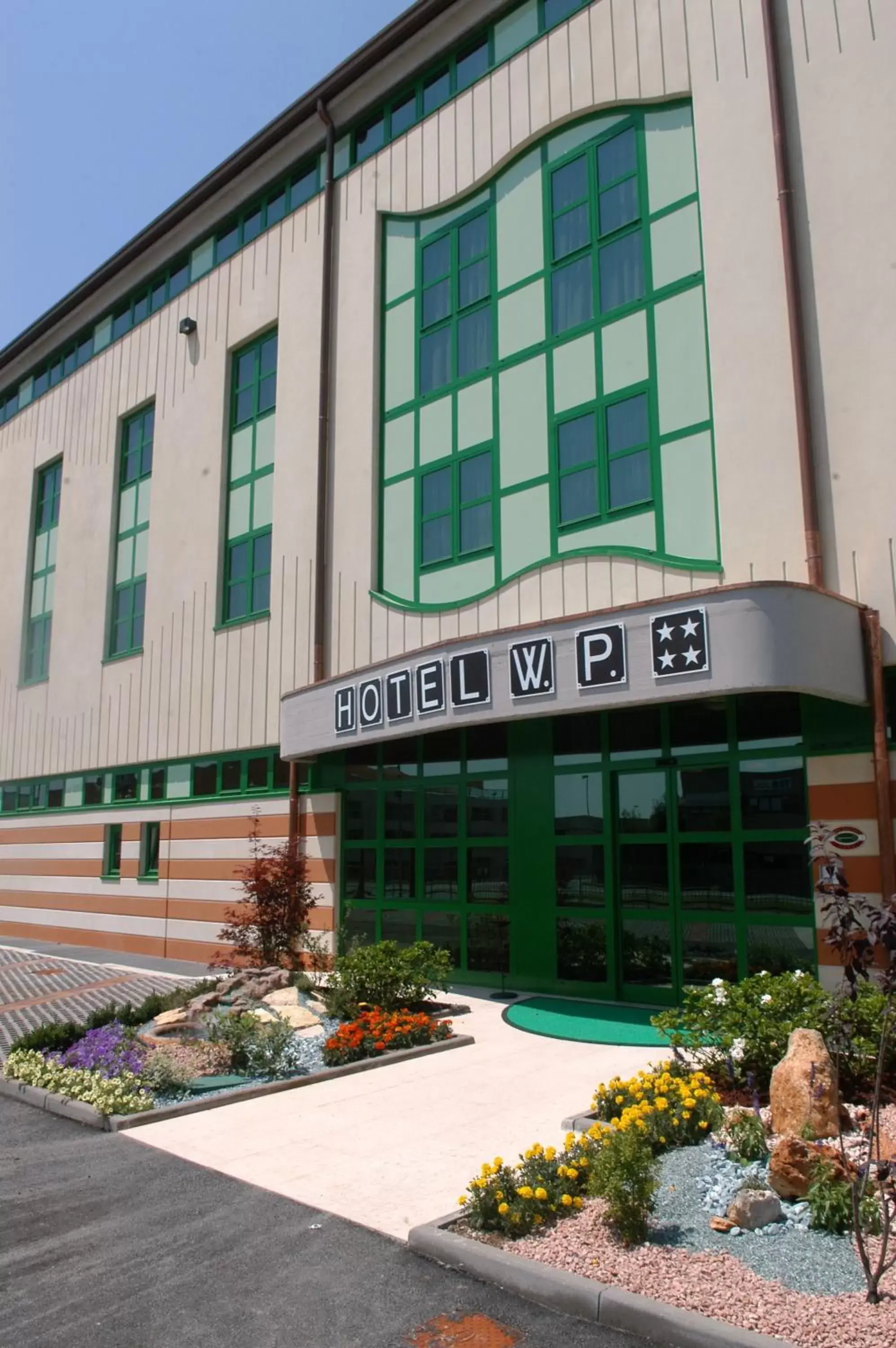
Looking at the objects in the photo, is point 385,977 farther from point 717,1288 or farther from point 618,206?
point 618,206

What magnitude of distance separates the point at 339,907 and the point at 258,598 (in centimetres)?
619

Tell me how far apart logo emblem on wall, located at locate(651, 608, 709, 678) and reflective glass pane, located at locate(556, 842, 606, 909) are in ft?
12.4

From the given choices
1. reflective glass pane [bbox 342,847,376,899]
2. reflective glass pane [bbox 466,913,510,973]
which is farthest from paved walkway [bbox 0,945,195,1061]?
reflective glass pane [bbox 466,913,510,973]

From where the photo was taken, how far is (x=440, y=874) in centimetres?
1538

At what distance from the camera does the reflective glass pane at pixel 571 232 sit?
14.6 meters

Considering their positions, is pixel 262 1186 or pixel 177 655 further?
pixel 177 655

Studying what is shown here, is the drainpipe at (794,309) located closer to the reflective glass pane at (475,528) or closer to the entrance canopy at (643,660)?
the entrance canopy at (643,660)

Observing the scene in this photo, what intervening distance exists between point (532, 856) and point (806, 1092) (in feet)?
25.6

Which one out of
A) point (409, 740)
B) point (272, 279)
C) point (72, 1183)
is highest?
point (272, 279)

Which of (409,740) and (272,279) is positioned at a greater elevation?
(272,279)

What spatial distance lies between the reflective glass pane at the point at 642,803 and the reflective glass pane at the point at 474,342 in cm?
694

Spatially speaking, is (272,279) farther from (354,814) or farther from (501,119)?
(354,814)

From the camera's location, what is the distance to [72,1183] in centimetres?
702

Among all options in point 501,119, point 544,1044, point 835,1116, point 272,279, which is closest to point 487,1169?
point 835,1116
